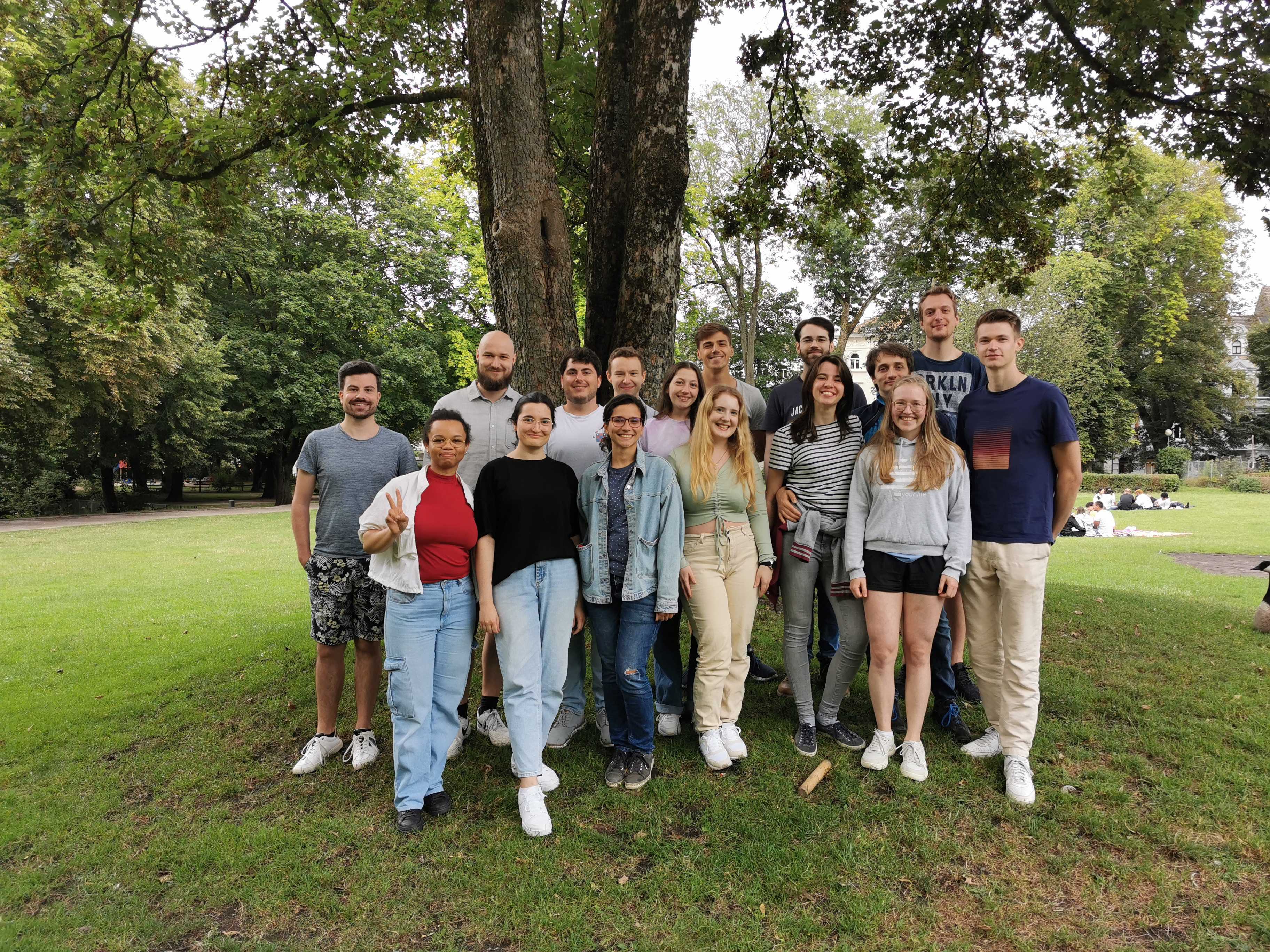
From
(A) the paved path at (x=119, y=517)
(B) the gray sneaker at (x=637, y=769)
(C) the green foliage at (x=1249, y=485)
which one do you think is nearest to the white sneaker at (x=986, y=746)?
(B) the gray sneaker at (x=637, y=769)

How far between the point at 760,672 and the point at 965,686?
5.05 ft

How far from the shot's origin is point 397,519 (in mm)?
3418

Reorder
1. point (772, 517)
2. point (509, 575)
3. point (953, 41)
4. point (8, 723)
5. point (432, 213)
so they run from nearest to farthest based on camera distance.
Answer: point (509, 575)
point (772, 517)
point (8, 723)
point (953, 41)
point (432, 213)

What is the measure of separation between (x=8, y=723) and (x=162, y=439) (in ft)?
81.4

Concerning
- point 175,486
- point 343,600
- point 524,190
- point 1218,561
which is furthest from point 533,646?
point 175,486

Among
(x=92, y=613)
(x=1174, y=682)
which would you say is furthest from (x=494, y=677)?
(x=92, y=613)

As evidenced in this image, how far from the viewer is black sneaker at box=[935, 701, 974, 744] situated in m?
4.22

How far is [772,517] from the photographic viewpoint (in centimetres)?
431

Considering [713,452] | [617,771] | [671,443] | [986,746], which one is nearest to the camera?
[617,771]

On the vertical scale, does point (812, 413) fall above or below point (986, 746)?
above

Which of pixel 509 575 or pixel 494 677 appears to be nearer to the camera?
pixel 509 575

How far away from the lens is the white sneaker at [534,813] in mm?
3379

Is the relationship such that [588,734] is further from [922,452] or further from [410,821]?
[922,452]

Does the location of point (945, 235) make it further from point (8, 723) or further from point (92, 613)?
point (92, 613)
